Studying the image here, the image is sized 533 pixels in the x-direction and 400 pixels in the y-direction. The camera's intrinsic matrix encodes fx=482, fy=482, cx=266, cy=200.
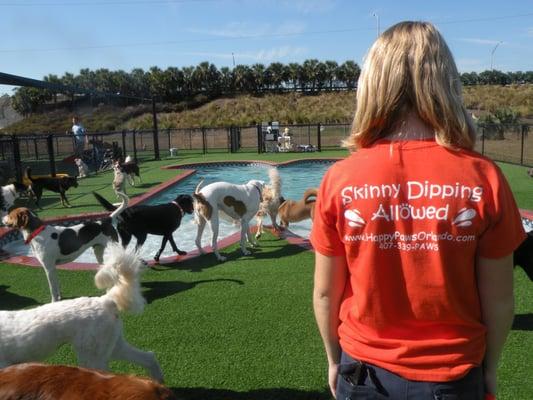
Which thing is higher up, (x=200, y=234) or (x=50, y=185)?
(x=50, y=185)

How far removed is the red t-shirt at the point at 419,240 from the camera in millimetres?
1338

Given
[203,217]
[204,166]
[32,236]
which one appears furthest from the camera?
[204,166]

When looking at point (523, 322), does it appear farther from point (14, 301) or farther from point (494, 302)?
point (14, 301)

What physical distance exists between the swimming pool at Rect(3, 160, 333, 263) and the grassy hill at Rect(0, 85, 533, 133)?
24412mm

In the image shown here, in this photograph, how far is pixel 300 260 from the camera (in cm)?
722

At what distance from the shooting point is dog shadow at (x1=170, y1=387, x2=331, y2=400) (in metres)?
3.53

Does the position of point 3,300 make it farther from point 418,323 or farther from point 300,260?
point 418,323

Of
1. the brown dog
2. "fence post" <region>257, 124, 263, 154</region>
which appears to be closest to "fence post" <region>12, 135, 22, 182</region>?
the brown dog

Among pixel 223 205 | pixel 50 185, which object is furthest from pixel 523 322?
pixel 50 185

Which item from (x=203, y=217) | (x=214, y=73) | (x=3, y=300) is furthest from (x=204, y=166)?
(x=214, y=73)

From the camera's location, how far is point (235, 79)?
72000mm

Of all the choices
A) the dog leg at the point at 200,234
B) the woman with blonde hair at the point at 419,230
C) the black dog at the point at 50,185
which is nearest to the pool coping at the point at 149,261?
the dog leg at the point at 200,234

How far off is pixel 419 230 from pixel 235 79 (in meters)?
73.1

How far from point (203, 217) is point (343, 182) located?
659cm
